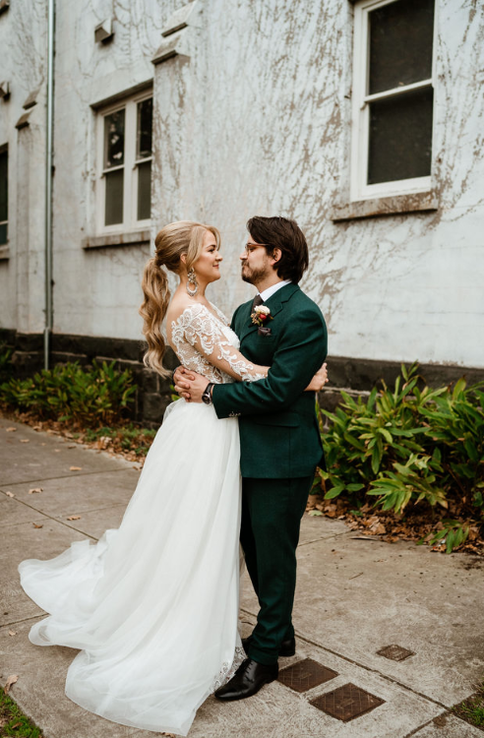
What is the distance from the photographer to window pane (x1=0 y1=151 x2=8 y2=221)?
13031 mm

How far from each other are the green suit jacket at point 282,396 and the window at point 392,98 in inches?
140

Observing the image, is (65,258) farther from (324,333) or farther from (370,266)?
(324,333)

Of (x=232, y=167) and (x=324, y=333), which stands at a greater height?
(x=232, y=167)

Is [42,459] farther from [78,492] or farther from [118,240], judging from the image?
[118,240]

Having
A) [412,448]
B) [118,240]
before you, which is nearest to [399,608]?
[412,448]

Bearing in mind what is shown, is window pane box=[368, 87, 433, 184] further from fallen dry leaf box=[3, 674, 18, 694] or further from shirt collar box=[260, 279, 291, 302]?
fallen dry leaf box=[3, 674, 18, 694]

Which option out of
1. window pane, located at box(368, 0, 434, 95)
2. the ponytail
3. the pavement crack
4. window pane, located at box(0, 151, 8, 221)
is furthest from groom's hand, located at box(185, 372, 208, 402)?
window pane, located at box(0, 151, 8, 221)

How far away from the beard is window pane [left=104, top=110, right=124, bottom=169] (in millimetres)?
7589

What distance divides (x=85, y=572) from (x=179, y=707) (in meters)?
1.39

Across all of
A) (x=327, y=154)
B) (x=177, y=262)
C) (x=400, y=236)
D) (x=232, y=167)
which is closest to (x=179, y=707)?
(x=177, y=262)

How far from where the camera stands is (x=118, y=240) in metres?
9.62

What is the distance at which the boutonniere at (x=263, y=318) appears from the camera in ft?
9.92

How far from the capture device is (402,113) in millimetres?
6363

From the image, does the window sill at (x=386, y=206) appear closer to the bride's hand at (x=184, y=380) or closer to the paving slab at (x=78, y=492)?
the paving slab at (x=78, y=492)
